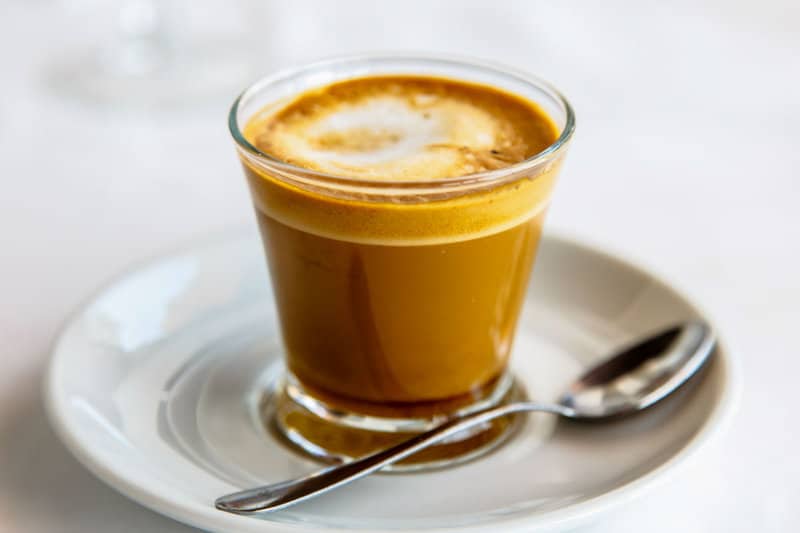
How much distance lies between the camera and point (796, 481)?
1260mm

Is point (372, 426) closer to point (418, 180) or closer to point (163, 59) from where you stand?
point (418, 180)

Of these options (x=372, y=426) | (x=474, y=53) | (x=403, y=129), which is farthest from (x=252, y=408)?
(x=474, y=53)

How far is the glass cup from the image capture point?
1156 millimetres

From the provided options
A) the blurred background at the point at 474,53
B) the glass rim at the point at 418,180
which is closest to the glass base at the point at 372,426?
the blurred background at the point at 474,53

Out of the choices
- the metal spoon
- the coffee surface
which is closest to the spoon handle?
the metal spoon

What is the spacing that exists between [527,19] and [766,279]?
1378mm

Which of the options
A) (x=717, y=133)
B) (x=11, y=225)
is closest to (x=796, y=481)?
(x=717, y=133)

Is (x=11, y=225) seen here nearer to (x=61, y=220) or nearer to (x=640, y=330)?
(x=61, y=220)

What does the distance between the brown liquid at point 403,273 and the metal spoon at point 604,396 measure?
9cm

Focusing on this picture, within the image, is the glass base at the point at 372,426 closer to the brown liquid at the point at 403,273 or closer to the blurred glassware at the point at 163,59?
the brown liquid at the point at 403,273

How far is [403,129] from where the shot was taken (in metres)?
1.34

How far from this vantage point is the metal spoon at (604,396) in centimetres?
112

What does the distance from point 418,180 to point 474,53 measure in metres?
1.70

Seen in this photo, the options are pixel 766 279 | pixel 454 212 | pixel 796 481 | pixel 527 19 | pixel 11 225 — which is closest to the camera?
pixel 454 212
